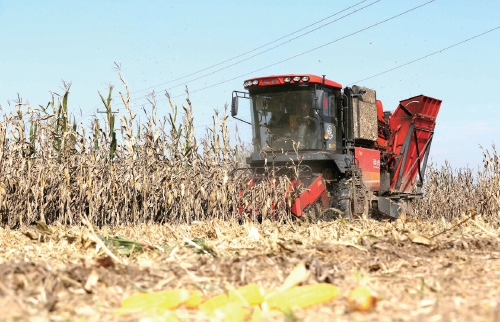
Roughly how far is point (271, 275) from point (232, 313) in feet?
4.09

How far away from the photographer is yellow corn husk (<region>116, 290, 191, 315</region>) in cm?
Result: 347

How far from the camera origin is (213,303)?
3.62 metres

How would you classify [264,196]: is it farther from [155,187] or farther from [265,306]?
[265,306]

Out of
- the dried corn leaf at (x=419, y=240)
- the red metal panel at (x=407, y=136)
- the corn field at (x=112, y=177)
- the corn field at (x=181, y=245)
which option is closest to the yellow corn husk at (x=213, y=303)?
the corn field at (x=181, y=245)

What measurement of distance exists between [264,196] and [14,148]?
167 inches

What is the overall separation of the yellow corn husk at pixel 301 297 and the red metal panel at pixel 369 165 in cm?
900

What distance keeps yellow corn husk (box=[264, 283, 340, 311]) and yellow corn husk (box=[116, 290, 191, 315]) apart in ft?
1.53

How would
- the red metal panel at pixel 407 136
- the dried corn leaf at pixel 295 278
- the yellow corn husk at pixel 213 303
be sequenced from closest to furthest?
the yellow corn husk at pixel 213 303, the dried corn leaf at pixel 295 278, the red metal panel at pixel 407 136

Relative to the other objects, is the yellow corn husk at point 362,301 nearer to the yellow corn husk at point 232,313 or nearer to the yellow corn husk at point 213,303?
the yellow corn husk at point 232,313

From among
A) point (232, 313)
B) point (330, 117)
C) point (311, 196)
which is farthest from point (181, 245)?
point (330, 117)

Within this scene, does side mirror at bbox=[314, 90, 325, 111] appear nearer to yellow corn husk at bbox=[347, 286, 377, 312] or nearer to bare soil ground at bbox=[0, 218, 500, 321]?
bare soil ground at bbox=[0, 218, 500, 321]

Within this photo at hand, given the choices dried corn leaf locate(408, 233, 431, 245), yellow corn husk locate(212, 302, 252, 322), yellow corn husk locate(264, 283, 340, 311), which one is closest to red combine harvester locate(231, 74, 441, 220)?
dried corn leaf locate(408, 233, 431, 245)

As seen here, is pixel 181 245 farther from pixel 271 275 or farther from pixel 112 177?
pixel 112 177

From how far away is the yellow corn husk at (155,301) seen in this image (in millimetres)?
3471
